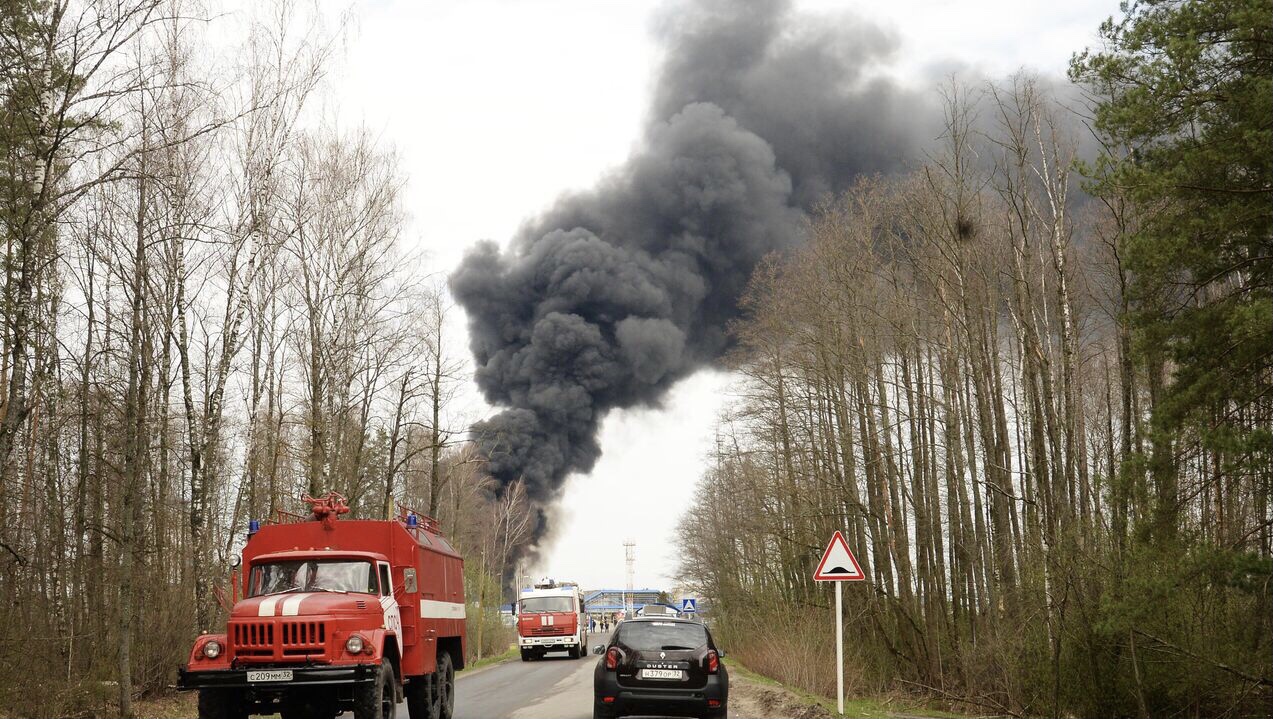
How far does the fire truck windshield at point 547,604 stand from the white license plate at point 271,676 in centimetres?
2853

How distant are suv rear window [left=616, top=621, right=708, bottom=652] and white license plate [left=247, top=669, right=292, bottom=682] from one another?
4.13 meters

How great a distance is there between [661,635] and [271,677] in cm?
472

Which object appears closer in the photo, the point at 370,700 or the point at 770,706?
the point at 370,700

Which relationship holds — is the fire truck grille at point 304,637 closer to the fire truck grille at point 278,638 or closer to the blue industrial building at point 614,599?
the fire truck grille at point 278,638

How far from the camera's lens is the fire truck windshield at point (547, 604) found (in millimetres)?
39094

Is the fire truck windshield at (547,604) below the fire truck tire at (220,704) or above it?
below

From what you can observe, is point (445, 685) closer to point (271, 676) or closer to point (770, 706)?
point (271, 676)

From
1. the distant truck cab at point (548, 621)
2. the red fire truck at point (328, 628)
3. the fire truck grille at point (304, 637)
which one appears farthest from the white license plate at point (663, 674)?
the distant truck cab at point (548, 621)

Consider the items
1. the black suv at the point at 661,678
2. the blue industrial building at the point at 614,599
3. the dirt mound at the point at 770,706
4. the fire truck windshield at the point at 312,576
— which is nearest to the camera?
the fire truck windshield at the point at 312,576

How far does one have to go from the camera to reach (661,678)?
42.5 feet

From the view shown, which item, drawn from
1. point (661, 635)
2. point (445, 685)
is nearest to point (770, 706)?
point (661, 635)

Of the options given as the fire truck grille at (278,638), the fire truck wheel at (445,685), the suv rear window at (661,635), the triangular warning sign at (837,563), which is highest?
the triangular warning sign at (837,563)

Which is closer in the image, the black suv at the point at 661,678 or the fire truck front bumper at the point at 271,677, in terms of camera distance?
the fire truck front bumper at the point at 271,677

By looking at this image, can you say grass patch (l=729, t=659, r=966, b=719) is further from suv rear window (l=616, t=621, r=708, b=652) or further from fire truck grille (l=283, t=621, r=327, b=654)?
fire truck grille (l=283, t=621, r=327, b=654)
